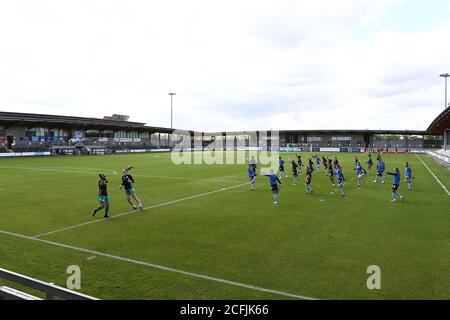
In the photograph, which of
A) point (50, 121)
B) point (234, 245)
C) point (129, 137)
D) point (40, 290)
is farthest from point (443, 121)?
point (129, 137)

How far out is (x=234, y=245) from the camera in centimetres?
1180

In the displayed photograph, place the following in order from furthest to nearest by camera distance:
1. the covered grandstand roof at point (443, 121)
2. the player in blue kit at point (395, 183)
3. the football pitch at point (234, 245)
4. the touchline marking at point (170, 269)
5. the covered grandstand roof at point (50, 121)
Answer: the covered grandstand roof at point (50, 121) < the covered grandstand roof at point (443, 121) < the player in blue kit at point (395, 183) < the football pitch at point (234, 245) < the touchline marking at point (170, 269)

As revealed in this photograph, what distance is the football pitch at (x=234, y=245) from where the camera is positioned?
8438 millimetres

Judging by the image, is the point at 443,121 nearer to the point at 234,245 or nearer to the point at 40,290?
the point at 234,245

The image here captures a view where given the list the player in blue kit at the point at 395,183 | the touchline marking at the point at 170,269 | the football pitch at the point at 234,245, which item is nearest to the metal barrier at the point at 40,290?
the football pitch at the point at 234,245

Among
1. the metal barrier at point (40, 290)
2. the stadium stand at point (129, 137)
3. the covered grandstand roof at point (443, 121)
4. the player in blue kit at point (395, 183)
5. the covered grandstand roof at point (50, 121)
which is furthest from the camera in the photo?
the stadium stand at point (129, 137)

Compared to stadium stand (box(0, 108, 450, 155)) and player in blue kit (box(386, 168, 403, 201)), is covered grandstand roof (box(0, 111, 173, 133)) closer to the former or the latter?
stadium stand (box(0, 108, 450, 155))

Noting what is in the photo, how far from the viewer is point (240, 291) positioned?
26.7 ft

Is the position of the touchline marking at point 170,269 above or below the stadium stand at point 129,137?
below

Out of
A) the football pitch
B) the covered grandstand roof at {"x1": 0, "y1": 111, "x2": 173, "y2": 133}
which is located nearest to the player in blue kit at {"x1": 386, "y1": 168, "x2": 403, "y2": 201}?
the football pitch

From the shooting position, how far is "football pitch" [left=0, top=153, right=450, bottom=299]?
8.44 m

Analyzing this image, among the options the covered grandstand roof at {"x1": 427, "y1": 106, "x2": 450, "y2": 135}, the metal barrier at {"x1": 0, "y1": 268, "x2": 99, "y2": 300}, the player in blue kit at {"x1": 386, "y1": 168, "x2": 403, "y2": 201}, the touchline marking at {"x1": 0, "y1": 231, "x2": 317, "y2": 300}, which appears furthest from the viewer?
the covered grandstand roof at {"x1": 427, "y1": 106, "x2": 450, "y2": 135}

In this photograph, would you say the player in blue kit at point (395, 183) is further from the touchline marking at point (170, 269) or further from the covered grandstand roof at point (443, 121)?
the covered grandstand roof at point (443, 121)
